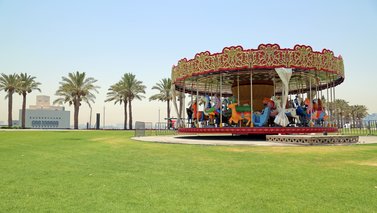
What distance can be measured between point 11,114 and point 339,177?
247 feet

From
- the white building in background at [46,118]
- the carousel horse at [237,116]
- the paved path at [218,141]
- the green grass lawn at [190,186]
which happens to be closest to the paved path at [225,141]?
the paved path at [218,141]

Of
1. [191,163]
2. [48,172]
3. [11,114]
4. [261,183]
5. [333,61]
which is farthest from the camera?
[11,114]

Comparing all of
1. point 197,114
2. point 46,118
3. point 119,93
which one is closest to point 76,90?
point 119,93

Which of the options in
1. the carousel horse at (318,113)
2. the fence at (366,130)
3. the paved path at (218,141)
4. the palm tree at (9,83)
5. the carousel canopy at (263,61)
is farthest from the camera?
the palm tree at (9,83)

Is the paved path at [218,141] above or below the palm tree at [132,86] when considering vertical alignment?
below

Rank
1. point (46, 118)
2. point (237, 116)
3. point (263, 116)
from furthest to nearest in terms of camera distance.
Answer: point (46, 118), point (237, 116), point (263, 116)

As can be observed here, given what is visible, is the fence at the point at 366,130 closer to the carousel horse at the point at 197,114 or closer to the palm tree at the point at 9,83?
the carousel horse at the point at 197,114

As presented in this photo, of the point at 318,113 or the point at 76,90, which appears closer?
the point at 318,113

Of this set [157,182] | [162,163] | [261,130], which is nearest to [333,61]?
[261,130]

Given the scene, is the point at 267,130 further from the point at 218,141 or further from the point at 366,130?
the point at 366,130

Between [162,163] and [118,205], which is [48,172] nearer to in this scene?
[162,163]

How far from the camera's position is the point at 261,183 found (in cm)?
738

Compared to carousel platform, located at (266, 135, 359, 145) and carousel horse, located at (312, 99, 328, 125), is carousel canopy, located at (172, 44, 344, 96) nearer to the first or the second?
carousel horse, located at (312, 99, 328, 125)

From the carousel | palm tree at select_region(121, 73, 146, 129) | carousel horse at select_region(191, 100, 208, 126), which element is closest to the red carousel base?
the carousel
